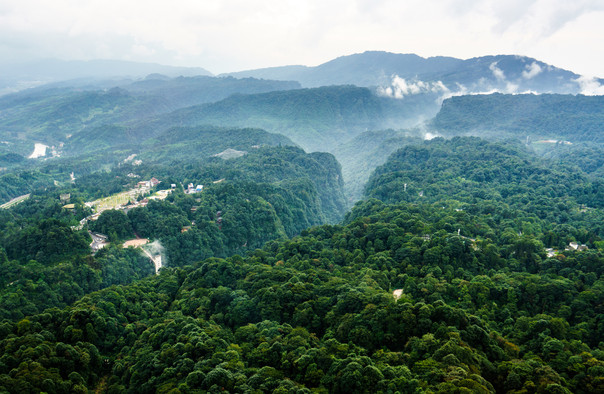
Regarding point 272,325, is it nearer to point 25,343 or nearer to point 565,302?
point 25,343

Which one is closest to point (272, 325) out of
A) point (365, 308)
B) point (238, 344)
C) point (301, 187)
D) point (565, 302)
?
point (238, 344)

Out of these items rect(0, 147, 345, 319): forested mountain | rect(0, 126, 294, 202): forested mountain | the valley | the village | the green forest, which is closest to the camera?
the green forest

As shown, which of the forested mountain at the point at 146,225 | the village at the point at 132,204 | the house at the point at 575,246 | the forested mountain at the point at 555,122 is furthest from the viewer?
the forested mountain at the point at 555,122

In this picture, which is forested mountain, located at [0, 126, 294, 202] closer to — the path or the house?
the path

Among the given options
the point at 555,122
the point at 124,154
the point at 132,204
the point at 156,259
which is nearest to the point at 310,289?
the point at 156,259

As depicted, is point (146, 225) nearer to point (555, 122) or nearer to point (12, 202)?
point (12, 202)

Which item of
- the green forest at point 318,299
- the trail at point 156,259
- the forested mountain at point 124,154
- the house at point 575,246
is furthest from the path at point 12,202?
the house at point 575,246

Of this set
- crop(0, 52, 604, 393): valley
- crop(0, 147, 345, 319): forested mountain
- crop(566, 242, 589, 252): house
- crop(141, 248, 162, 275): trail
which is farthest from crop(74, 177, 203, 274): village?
crop(566, 242, 589, 252): house

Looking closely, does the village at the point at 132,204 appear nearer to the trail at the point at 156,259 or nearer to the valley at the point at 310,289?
the trail at the point at 156,259
